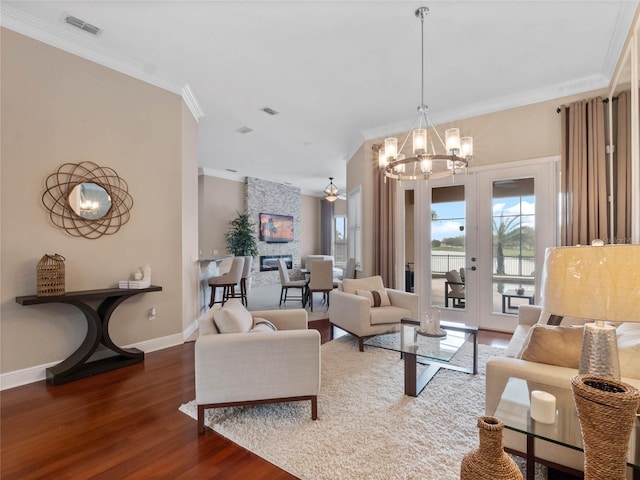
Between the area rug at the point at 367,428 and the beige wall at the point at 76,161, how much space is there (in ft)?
5.60

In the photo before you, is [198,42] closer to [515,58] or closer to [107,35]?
[107,35]

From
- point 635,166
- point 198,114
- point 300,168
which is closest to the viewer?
point 635,166

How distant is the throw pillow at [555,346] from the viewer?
5.36 ft

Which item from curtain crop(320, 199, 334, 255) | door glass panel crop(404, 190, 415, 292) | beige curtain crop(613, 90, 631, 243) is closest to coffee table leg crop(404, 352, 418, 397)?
door glass panel crop(404, 190, 415, 292)

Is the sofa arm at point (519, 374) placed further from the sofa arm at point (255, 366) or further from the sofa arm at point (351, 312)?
the sofa arm at point (351, 312)

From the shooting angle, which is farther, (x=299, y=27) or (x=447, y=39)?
(x=447, y=39)

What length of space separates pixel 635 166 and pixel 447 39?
81.8 inches

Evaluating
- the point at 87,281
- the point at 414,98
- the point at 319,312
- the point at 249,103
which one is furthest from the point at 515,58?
the point at 87,281

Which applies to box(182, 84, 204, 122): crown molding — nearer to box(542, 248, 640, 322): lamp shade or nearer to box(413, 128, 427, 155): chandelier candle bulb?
box(413, 128, 427, 155): chandelier candle bulb

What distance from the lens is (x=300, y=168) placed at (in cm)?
809

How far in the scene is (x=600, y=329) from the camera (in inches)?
45.8

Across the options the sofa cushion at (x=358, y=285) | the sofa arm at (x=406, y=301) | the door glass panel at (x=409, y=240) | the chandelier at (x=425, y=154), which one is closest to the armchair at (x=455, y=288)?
the door glass panel at (x=409, y=240)

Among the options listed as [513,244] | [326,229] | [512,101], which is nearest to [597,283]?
[513,244]

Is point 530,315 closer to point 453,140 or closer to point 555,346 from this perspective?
point 555,346
